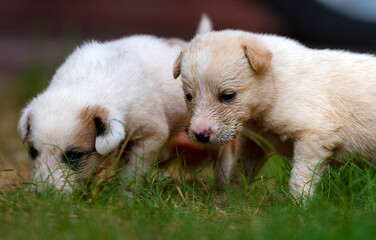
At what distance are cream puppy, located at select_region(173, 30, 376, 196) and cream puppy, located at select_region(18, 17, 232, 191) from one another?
0.57 meters

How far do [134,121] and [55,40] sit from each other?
6195 millimetres

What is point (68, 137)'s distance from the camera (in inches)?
172

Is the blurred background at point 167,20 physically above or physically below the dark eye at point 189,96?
above

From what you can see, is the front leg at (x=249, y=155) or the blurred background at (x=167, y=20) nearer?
the front leg at (x=249, y=155)

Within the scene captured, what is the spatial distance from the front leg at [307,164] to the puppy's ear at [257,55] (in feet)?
2.15

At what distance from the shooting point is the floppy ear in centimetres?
439

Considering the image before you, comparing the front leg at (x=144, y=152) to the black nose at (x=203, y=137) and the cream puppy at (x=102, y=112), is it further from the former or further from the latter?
the black nose at (x=203, y=137)

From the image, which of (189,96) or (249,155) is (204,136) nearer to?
(189,96)

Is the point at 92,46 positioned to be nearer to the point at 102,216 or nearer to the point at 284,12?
the point at 102,216

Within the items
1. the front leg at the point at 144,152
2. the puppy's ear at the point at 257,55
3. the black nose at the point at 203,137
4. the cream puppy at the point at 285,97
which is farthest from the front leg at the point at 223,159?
the puppy's ear at the point at 257,55

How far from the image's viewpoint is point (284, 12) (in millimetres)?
10789

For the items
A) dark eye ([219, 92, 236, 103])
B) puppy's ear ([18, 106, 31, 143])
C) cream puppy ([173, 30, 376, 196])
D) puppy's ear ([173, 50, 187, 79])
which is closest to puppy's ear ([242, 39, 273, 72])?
cream puppy ([173, 30, 376, 196])

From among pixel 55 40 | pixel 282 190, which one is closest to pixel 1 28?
pixel 55 40

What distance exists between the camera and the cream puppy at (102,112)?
4.39m
